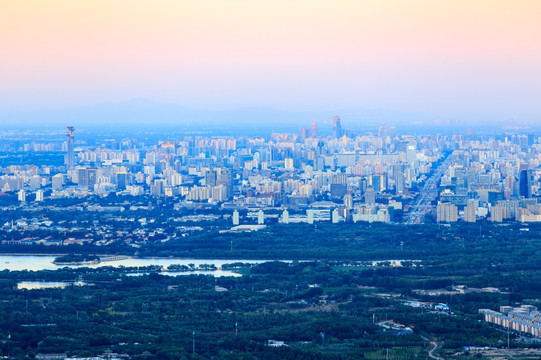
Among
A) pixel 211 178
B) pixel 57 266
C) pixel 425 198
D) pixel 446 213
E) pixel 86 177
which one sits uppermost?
pixel 211 178

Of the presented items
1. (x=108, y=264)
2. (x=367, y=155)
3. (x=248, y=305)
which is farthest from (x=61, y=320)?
(x=367, y=155)

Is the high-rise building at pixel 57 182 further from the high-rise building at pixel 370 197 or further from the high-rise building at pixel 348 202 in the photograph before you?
the high-rise building at pixel 348 202

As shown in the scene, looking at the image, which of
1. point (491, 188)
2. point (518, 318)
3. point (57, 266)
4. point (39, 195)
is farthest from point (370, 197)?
point (518, 318)

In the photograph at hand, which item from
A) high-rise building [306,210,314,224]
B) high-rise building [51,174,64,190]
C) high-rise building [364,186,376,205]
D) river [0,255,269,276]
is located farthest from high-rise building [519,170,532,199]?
high-rise building [51,174,64,190]

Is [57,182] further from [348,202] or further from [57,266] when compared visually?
[57,266]

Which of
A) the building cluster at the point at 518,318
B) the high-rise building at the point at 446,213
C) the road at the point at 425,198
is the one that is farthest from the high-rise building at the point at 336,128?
the building cluster at the point at 518,318

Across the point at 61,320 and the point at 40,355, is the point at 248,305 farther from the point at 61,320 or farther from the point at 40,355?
the point at 40,355

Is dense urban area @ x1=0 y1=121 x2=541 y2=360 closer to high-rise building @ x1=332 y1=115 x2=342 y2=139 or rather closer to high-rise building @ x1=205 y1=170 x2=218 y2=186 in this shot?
high-rise building @ x1=205 y1=170 x2=218 y2=186
